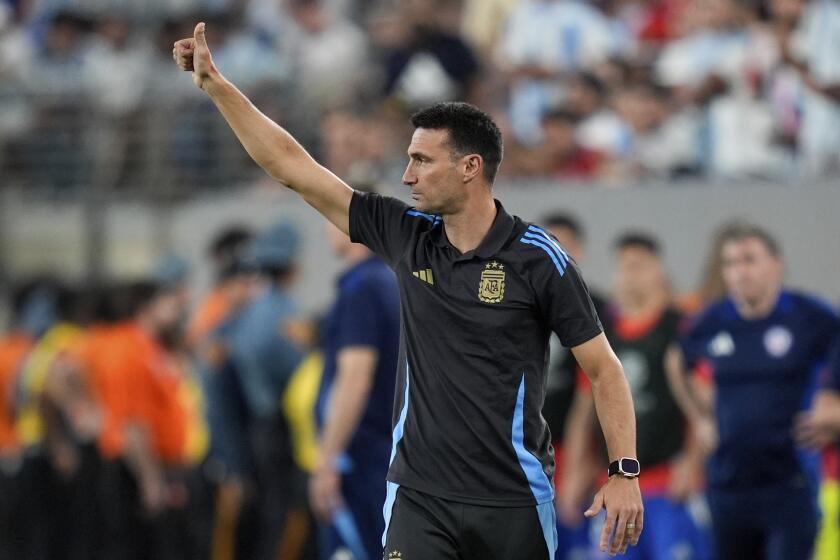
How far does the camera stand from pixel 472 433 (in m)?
6.21

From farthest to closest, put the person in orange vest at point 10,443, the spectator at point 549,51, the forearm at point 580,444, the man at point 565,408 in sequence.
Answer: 1. the spectator at point 549,51
2. the person in orange vest at point 10,443
3. the man at point 565,408
4. the forearm at point 580,444

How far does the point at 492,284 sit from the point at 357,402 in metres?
2.57

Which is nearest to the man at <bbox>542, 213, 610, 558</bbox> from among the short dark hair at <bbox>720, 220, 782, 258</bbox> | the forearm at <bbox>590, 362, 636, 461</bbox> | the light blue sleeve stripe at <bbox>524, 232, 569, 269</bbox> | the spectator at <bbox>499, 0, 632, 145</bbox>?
the short dark hair at <bbox>720, 220, 782, 258</bbox>

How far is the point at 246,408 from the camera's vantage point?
40.8 feet

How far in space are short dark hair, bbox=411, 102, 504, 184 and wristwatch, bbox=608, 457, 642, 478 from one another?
1224 millimetres

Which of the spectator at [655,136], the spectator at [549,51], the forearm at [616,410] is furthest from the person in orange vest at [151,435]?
the forearm at [616,410]

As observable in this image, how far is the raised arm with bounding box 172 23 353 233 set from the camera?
639 cm

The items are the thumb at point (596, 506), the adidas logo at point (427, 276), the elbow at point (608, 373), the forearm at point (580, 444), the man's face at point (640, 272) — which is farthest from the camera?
the forearm at point (580, 444)

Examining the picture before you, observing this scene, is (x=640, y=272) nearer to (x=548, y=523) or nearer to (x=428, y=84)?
(x=548, y=523)

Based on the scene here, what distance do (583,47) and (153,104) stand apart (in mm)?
5751

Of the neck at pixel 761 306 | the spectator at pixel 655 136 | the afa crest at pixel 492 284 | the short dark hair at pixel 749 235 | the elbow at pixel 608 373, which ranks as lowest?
the elbow at pixel 608 373

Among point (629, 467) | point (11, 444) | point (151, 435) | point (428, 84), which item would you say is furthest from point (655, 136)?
point (629, 467)

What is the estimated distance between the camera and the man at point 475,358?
20.2 feet

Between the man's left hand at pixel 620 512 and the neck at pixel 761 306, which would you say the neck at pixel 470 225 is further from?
the neck at pixel 761 306
